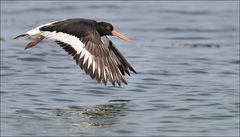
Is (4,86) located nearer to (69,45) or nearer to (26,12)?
(69,45)

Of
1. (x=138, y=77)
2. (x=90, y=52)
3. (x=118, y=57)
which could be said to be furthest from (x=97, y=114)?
(x=138, y=77)

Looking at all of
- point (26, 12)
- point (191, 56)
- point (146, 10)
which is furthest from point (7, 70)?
point (146, 10)

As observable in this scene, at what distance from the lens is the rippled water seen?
10.6 meters

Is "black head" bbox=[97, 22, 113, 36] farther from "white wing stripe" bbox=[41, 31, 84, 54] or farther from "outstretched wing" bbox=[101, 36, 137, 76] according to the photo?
"white wing stripe" bbox=[41, 31, 84, 54]

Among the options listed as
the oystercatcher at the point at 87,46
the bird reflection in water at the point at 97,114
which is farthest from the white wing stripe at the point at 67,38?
the bird reflection in water at the point at 97,114

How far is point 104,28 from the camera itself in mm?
12305

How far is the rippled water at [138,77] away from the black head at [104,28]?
0.97 meters

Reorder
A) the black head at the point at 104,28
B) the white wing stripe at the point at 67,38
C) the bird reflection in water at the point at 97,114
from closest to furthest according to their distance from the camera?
the bird reflection in water at the point at 97,114 < the white wing stripe at the point at 67,38 < the black head at the point at 104,28

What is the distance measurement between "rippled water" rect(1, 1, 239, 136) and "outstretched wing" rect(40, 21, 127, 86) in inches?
22.8

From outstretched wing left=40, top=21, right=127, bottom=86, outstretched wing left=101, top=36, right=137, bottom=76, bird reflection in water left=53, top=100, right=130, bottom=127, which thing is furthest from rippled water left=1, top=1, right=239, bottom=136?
outstretched wing left=40, top=21, right=127, bottom=86

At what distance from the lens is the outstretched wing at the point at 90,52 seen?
1094 centimetres

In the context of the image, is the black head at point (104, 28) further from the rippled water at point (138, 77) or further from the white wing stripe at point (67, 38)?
the rippled water at point (138, 77)

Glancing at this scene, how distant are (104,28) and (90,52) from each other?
130cm

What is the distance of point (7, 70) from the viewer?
47.2ft
